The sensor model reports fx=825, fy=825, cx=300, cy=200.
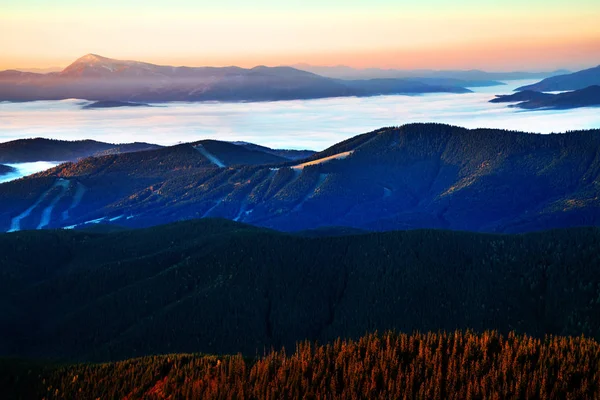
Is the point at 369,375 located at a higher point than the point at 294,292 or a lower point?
higher

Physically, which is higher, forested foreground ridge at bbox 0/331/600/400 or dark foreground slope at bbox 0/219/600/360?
forested foreground ridge at bbox 0/331/600/400

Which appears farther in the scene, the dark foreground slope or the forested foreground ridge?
the dark foreground slope

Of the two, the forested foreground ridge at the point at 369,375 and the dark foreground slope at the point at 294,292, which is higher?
the forested foreground ridge at the point at 369,375

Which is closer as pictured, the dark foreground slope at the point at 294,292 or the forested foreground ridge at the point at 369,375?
the forested foreground ridge at the point at 369,375

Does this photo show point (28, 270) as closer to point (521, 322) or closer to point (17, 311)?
point (17, 311)

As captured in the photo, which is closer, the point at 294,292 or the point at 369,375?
the point at 369,375
